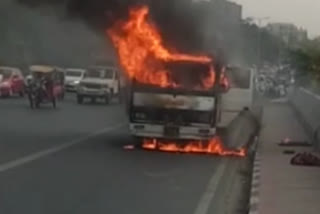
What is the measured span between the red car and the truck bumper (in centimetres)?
2836

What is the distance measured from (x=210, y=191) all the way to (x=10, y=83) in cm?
3613

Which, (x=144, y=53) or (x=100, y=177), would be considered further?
(x=144, y=53)

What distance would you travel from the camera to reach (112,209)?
12102 mm

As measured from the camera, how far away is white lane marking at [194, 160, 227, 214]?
1280cm

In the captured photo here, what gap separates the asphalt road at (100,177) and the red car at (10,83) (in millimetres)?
23286

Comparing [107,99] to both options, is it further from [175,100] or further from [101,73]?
[175,100]

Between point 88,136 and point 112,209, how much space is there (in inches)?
514

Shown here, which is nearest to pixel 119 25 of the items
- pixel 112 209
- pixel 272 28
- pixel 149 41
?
pixel 149 41

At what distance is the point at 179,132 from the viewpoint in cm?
2128

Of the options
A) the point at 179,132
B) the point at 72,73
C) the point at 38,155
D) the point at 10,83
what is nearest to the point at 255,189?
the point at 38,155

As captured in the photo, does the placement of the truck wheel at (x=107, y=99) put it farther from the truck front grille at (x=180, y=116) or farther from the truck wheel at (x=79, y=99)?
the truck front grille at (x=180, y=116)

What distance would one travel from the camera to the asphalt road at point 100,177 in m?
12.5

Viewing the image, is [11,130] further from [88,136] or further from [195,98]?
[195,98]

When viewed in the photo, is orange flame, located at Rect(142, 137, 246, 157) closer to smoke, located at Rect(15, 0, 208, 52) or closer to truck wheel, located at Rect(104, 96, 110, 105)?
smoke, located at Rect(15, 0, 208, 52)
